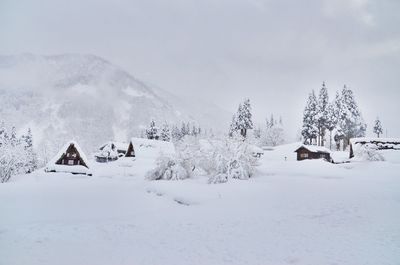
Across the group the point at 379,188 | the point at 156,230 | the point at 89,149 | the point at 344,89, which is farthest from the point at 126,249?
the point at 89,149

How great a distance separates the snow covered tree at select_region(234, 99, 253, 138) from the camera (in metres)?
88.4

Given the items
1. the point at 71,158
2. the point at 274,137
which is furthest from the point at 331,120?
the point at 71,158

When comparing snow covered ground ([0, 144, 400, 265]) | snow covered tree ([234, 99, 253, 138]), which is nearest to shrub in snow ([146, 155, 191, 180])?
snow covered ground ([0, 144, 400, 265])

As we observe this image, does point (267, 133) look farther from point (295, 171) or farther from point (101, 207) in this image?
point (101, 207)

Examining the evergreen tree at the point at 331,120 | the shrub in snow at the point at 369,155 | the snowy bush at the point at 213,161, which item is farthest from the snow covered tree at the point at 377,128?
the snowy bush at the point at 213,161

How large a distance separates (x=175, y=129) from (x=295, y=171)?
103 meters

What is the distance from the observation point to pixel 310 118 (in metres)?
83.5

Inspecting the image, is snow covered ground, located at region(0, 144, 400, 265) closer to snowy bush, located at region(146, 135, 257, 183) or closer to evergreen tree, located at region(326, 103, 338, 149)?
snowy bush, located at region(146, 135, 257, 183)

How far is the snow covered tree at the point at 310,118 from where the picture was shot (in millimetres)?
82938

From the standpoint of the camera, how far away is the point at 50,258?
39.8ft

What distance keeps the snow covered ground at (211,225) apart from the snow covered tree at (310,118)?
2088 inches

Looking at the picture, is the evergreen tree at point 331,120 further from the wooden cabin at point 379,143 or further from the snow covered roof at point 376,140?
the wooden cabin at point 379,143

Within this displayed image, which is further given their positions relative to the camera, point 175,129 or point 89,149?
point 89,149

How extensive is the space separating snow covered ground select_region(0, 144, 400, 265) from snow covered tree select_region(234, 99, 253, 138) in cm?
5731
